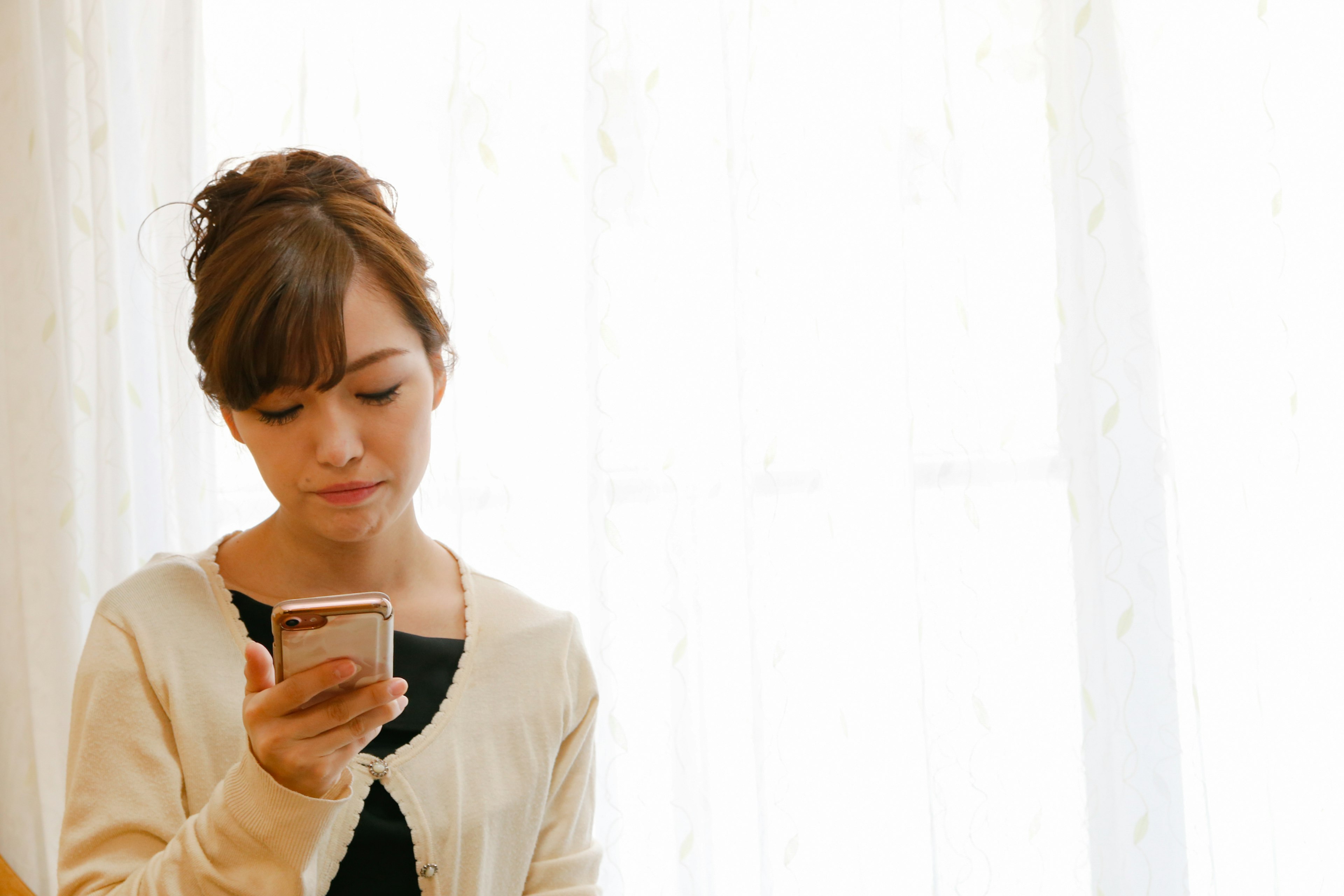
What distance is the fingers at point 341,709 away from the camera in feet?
2.31

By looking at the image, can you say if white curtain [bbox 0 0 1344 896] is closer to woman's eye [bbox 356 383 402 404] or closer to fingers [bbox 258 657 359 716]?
woman's eye [bbox 356 383 402 404]

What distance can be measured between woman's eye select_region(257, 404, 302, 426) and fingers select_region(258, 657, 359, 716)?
0.25m

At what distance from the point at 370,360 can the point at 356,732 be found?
32cm

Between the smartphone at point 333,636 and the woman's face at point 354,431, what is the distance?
0.16 m

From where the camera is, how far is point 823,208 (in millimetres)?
1521

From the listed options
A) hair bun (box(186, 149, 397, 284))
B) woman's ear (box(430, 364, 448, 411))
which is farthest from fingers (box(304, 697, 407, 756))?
hair bun (box(186, 149, 397, 284))

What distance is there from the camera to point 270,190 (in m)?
0.88

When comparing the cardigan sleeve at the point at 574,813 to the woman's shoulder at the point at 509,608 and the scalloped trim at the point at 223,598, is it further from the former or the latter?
the scalloped trim at the point at 223,598

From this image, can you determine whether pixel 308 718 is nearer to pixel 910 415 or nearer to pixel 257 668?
pixel 257 668

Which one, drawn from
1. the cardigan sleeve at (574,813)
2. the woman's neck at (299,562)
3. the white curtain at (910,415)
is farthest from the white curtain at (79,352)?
the cardigan sleeve at (574,813)

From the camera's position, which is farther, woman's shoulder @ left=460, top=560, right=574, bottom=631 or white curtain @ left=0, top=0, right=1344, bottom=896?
white curtain @ left=0, top=0, right=1344, bottom=896

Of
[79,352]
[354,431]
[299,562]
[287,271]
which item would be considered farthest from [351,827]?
[79,352]

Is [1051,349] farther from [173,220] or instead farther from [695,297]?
[173,220]

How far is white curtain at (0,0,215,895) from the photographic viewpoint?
5.66 ft
